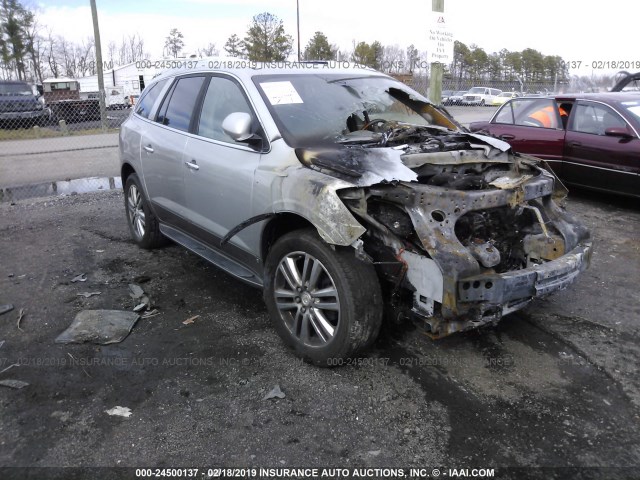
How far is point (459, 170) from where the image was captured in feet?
11.6

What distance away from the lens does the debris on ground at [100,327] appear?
3744mm

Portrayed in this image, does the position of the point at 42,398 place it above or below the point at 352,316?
below

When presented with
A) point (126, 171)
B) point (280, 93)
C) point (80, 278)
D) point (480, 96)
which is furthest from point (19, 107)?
point (480, 96)

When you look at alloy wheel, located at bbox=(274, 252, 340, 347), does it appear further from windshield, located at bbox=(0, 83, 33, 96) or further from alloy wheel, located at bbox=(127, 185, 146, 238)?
windshield, located at bbox=(0, 83, 33, 96)

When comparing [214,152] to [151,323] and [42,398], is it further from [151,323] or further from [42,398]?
[42,398]

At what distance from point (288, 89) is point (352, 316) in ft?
6.04

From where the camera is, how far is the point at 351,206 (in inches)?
118

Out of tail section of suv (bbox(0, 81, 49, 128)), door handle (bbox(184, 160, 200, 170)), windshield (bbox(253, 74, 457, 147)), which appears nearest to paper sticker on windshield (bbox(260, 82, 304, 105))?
windshield (bbox(253, 74, 457, 147))

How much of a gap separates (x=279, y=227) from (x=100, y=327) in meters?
1.59

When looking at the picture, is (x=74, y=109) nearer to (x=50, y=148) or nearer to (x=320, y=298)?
(x=50, y=148)

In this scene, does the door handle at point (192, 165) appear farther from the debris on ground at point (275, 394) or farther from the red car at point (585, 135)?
the red car at point (585, 135)

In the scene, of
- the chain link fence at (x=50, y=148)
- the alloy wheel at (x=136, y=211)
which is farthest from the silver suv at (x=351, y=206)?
the chain link fence at (x=50, y=148)

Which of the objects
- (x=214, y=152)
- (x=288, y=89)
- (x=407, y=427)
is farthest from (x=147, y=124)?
(x=407, y=427)

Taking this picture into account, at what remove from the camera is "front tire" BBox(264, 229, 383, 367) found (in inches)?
118
